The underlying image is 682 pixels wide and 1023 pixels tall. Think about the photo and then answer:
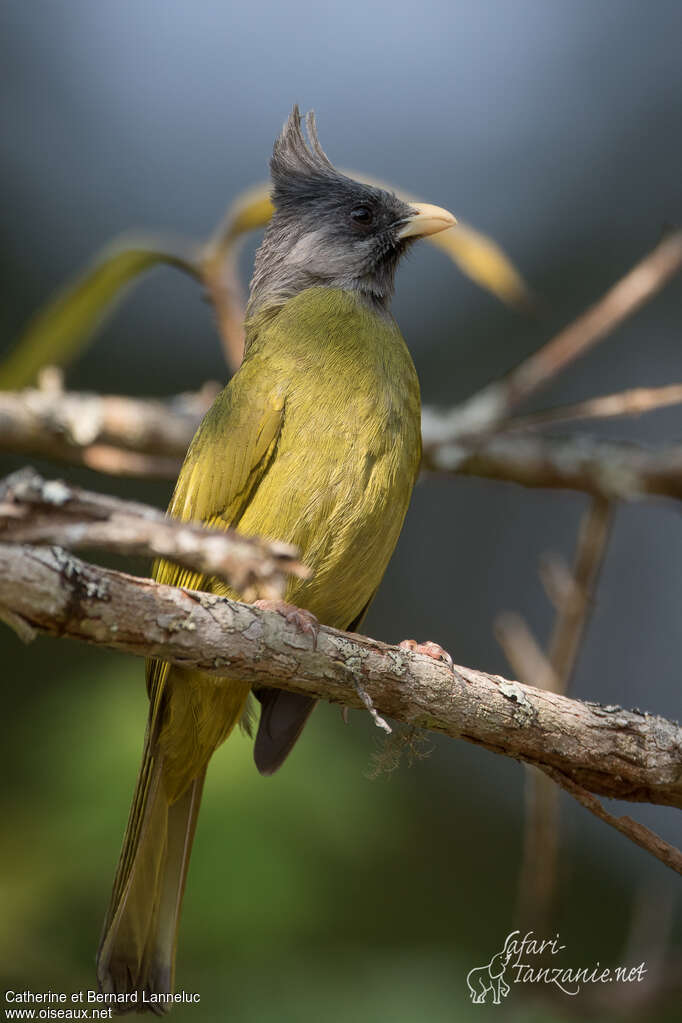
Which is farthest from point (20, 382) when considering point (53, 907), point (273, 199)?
point (53, 907)

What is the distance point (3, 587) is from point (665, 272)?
3011mm

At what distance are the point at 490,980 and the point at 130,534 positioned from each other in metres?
2.25

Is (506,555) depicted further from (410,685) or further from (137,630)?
(137,630)

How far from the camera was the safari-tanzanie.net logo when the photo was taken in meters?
3.25

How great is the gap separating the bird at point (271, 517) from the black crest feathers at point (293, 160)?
89 centimetres

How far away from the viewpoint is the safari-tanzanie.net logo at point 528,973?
128 inches

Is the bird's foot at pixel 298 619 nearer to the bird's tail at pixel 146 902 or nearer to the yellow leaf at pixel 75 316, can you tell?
the bird's tail at pixel 146 902

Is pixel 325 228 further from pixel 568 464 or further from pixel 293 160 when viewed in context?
pixel 568 464

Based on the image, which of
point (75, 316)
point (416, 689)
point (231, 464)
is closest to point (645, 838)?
point (416, 689)

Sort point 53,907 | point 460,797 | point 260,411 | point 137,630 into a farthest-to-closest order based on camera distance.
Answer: point 460,797
point 260,411
point 53,907
point 137,630

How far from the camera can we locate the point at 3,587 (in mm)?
1856

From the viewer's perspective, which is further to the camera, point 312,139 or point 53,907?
point 312,139

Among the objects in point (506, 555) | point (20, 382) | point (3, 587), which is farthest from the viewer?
point (506, 555)

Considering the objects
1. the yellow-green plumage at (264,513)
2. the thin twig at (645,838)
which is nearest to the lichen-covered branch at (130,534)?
the thin twig at (645,838)
